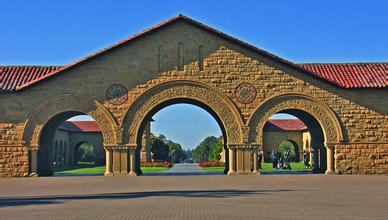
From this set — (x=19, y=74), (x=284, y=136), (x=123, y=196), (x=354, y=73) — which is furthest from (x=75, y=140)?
(x=123, y=196)

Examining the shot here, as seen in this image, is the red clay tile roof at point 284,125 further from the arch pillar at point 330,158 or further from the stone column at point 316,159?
the arch pillar at point 330,158

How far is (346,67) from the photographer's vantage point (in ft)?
101

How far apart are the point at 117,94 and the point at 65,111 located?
284 cm

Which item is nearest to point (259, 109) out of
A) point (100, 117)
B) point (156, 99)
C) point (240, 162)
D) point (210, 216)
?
point (240, 162)

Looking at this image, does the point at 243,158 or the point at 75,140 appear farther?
the point at 75,140

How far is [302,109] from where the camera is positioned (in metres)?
28.2

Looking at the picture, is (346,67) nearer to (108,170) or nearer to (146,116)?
(146,116)

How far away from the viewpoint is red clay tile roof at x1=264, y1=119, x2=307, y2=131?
64688mm

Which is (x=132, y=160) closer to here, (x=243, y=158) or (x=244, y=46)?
(x=243, y=158)

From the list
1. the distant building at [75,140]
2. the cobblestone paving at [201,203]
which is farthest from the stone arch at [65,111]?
the distant building at [75,140]

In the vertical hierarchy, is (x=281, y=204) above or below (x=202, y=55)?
below

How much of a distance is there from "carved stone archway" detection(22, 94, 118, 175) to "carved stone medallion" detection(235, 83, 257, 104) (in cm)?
663

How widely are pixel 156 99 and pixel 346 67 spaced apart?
11.3m

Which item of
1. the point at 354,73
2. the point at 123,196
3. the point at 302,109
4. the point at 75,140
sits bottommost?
the point at 123,196
